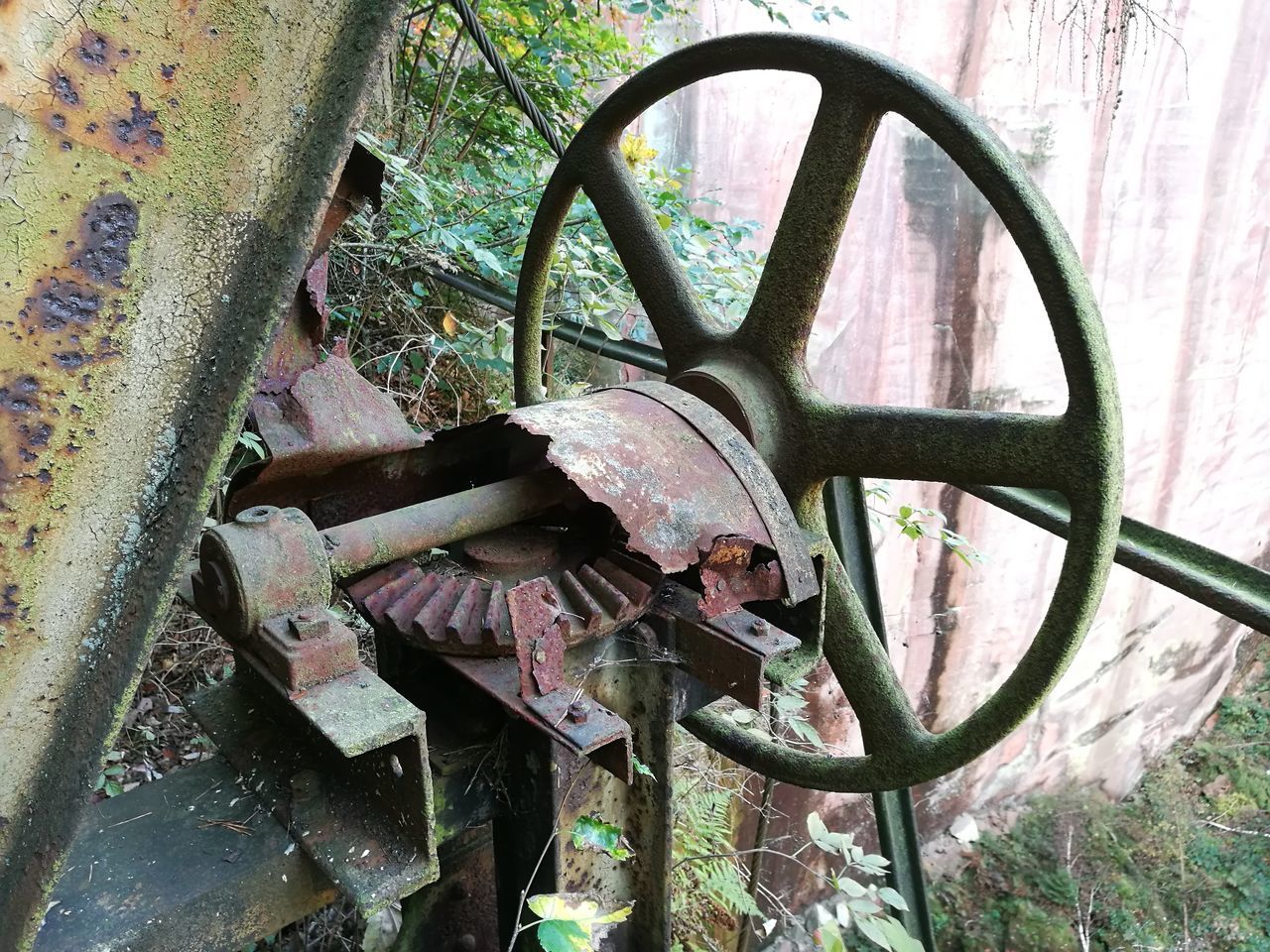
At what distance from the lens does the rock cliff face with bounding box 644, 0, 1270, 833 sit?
14.4 ft

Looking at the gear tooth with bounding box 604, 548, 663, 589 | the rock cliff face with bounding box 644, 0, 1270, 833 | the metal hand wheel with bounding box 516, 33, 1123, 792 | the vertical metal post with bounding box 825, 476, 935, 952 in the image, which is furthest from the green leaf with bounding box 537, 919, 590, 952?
the rock cliff face with bounding box 644, 0, 1270, 833

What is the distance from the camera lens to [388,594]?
105 centimetres

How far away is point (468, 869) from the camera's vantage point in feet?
4.53

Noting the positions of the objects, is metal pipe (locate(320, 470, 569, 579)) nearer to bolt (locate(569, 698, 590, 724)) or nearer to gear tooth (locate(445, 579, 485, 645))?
gear tooth (locate(445, 579, 485, 645))

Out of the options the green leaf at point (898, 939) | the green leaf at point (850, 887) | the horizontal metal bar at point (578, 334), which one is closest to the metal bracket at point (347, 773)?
the green leaf at point (898, 939)

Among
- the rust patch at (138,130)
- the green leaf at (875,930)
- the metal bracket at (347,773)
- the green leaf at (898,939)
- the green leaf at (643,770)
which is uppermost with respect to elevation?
the rust patch at (138,130)

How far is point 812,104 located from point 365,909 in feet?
14.5

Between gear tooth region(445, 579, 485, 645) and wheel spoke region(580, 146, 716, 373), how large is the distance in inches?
32.0

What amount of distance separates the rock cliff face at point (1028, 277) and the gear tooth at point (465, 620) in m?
3.54

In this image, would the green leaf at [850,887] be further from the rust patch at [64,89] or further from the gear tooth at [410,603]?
the rust patch at [64,89]

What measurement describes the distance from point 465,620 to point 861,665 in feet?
2.58

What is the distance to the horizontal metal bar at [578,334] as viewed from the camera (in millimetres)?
2535

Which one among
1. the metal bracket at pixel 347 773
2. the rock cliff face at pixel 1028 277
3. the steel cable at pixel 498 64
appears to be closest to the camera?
the metal bracket at pixel 347 773

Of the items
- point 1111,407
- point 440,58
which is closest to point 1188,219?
point 440,58
